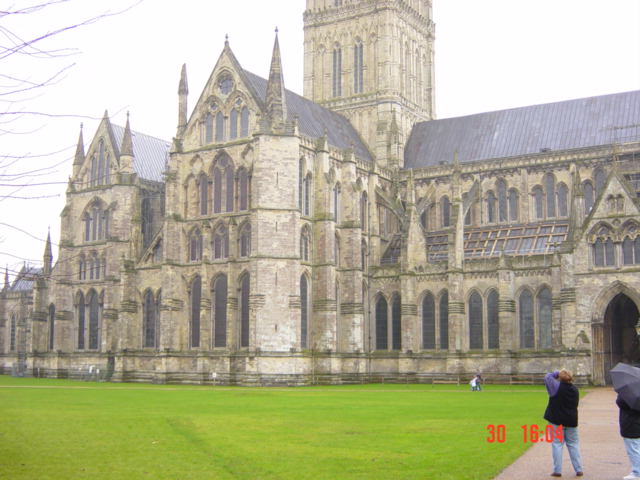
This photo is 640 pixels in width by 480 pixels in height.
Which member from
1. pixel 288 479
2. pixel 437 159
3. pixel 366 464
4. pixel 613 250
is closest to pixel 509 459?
pixel 366 464

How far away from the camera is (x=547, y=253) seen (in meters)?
61.9

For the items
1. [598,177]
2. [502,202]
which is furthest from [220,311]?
[598,177]

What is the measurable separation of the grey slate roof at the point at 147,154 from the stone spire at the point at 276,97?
19424 millimetres

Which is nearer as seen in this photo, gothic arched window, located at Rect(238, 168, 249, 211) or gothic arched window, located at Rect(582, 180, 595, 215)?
gothic arched window, located at Rect(238, 168, 249, 211)

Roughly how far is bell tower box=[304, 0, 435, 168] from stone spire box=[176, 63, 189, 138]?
17480mm

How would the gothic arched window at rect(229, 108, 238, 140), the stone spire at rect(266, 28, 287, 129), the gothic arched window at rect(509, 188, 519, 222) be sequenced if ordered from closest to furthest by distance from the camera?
the stone spire at rect(266, 28, 287, 129), the gothic arched window at rect(229, 108, 238, 140), the gothic arched window at rect(509, 188, 519, 222)

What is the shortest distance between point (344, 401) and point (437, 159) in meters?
40.6

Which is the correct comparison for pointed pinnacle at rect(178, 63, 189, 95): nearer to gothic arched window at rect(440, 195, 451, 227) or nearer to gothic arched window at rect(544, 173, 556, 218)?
gothic arched window at rect(440, 195, 451, 227)

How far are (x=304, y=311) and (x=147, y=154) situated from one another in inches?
997

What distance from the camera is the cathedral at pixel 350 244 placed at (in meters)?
58.4

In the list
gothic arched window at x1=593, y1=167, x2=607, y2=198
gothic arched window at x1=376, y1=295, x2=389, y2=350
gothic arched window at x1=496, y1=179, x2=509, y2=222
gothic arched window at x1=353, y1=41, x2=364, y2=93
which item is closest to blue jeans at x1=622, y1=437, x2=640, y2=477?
gothic arched window at x1=376, y1=295, x2=389, y2=350

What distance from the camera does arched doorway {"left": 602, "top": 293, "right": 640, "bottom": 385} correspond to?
56219mm

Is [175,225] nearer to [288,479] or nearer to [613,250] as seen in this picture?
[613,250]
